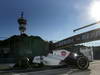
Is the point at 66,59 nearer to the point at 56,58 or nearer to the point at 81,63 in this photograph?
the point at 56,58

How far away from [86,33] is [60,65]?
19.0 feet

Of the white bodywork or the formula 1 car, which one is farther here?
the white bodywork

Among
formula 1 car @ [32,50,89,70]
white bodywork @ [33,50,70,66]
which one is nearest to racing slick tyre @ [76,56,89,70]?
formula 1 car @ [32,50,89,70]

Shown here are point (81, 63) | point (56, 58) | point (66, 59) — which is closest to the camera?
point (81, 63)

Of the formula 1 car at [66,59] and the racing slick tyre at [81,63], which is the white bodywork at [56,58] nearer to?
the formula 1 car at [66,59]

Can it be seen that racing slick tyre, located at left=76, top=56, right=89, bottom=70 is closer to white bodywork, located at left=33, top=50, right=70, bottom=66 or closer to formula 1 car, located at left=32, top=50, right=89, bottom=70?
formula 1 car, located at left=32, top=50, right=89, bottom=70

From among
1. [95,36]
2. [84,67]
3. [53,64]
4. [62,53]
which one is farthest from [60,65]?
[95,36]

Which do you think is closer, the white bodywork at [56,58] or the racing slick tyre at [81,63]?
the racing slick tyre at [81,63]

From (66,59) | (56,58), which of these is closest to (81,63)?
(66,59)

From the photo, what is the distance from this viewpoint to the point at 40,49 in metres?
31.9

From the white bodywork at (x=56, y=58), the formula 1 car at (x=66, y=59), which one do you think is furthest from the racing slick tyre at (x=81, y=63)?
the white bodywork at (x=56, y=58)

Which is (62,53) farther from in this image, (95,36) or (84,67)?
(95,36)

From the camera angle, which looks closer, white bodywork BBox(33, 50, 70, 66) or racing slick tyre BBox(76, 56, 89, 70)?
racing slick tyre BBox(76, 56, 89, 70)

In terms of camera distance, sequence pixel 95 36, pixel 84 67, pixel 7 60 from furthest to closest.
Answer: pixel 7 60, pixel 95 36, pixel 84 67
